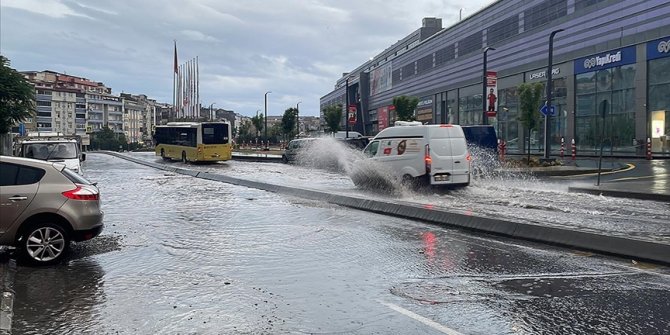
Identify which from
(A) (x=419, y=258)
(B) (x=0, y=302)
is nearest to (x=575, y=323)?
(A) (x=419, y=258)

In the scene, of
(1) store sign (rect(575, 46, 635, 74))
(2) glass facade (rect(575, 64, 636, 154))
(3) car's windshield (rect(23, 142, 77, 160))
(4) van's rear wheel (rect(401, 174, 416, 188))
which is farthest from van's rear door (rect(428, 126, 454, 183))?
(1) store sign (rect(575, 46, 635, 74))

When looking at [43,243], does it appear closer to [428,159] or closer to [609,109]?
[428,159]

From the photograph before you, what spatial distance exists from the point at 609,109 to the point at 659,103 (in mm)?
3706

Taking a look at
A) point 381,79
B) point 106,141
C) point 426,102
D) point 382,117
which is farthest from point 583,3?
point 106,141

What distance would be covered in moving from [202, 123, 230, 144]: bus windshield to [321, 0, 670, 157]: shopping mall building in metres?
18.0

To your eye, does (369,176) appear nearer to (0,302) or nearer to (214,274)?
(214,274)

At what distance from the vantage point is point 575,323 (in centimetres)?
519

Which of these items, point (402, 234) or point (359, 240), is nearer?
point (359, 240)

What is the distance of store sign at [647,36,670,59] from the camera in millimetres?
35188

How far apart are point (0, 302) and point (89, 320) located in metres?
1.11

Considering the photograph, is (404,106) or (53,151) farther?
(404,106)

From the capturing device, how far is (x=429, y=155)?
1625 cm

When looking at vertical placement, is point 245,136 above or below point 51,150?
above

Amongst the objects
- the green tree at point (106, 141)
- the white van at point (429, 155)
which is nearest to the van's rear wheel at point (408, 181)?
the white van at point (429, 155)
